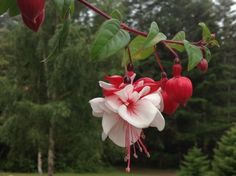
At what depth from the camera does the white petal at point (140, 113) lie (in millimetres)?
432

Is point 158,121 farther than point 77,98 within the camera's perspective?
No

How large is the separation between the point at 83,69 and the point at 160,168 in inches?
302

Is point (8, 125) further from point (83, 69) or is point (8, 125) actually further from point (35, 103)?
point (83, 69)

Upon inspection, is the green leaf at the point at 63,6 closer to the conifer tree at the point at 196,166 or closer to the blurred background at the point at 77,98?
the blurred background at the point at 77,98

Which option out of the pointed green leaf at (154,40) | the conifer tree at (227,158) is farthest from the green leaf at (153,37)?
the conifer tree at (227,158)

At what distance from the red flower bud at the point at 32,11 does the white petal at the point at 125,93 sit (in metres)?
0.10

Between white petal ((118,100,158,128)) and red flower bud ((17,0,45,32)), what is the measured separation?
108 mm

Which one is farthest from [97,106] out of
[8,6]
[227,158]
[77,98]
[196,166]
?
[77,98]

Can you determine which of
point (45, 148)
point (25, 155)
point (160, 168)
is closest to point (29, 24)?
point (45, 148)

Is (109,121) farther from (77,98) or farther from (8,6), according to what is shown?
(77,98)

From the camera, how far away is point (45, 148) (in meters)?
10.6

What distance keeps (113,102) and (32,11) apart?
115 mm

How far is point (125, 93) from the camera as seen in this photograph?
458 mm

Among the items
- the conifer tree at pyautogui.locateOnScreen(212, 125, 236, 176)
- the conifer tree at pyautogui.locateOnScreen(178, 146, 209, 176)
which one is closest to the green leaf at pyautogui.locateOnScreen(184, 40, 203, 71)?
the conifer tree at pyautogui.locateOnScreen(212, 125, 236, 176)
